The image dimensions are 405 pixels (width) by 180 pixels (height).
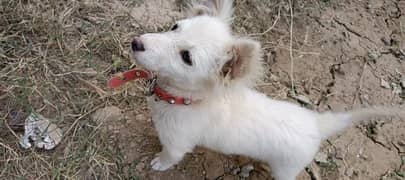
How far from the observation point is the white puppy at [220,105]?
2182 millimetres

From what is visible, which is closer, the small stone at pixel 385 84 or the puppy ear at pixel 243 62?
the puppy ear at pixel 243 62

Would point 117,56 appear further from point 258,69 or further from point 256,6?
point 258,69

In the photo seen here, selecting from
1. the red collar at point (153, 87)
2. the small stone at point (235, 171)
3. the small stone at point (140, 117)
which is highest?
the red collar at point (153, 87)

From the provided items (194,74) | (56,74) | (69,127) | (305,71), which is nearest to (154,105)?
(194,74)

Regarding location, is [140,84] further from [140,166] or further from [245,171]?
[245,171]

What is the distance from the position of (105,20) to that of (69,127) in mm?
784

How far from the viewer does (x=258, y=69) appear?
2148mm

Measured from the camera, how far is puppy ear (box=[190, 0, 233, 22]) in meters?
2.40

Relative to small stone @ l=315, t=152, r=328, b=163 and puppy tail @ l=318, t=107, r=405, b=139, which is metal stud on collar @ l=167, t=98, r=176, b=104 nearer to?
puppy tail @ l=318, t=107, r=405, b=139

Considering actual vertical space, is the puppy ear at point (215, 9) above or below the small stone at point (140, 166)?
above

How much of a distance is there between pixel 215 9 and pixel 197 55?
1.09 feet

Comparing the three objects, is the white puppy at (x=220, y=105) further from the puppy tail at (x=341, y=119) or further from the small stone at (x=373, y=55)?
the small stone at (x=373, y=55)

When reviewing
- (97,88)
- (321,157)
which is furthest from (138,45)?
(321,157)

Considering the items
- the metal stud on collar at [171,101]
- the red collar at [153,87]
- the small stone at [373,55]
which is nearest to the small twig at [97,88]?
the red collar at [153,87]
